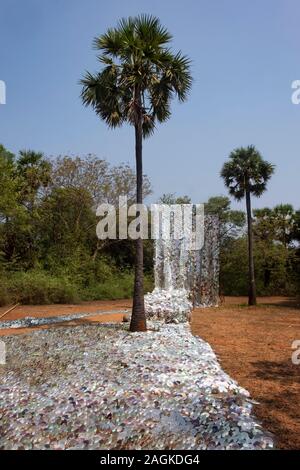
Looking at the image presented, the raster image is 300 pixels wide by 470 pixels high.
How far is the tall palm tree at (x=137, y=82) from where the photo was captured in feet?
Answer: 32.8

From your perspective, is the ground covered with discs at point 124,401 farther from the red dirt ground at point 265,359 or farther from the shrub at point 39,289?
the shrub at point 39,289

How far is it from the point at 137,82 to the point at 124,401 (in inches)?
287

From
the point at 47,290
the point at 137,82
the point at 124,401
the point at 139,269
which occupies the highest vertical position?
the point at 137,82

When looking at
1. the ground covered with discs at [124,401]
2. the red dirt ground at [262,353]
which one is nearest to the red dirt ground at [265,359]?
the red dirt ground at [262,353]

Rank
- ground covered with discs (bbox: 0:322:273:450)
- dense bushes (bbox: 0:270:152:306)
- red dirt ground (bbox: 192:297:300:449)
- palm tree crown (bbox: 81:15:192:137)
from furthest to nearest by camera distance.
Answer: dense bushes (bbox: 0:270:152:306), palm tree crown (bbox: 81:15:192:137), red dirt ground (bbox: 192:297:300:449), ground covered with discs (bbox: 0:322:273:450)

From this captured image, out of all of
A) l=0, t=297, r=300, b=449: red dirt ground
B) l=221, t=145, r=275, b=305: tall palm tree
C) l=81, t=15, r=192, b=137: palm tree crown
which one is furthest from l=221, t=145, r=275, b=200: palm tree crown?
l=81, t=15, r=192, b=137: palm tree crown

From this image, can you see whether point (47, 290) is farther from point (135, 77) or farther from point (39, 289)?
point (135, 77)

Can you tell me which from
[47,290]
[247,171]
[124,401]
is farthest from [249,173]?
[124,401]

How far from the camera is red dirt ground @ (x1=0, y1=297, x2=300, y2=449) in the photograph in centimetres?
531

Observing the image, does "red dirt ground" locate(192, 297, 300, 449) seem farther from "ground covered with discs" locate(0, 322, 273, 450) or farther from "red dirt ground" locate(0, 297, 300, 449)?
"ground covered with discs" locate(0, 322, 273, 450)

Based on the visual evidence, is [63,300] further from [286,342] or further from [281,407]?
[281,407]

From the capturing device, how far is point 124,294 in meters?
23.8

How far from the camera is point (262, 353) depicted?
350 inches

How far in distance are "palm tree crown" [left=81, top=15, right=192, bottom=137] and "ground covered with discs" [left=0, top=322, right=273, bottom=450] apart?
18.4 ft
